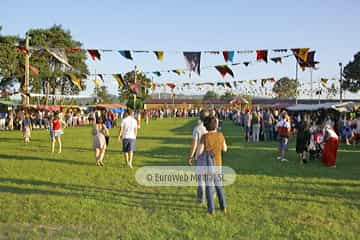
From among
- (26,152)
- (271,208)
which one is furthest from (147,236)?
(26,152)

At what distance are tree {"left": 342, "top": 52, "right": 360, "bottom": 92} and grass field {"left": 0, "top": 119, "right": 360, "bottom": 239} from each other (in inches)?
1921

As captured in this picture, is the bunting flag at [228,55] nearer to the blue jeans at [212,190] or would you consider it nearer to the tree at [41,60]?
the blue jeans at [212,190]

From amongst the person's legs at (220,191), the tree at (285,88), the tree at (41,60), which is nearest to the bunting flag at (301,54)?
the person's legs at (220,191)

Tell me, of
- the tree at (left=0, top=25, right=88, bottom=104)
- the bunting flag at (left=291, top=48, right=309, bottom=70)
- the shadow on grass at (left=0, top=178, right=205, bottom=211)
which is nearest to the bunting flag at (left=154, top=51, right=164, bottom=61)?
the bunting flag at (left=291, top=48, right=309, bottom=70)

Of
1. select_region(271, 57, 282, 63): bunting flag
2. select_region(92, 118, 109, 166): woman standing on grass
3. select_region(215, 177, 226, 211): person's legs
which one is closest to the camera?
select_region(215, 177, 226, 211): person's legs

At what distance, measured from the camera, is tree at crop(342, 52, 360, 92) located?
53716 millimetres

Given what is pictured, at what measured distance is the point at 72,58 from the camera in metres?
46.7

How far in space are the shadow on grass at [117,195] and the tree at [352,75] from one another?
53796 millimetres

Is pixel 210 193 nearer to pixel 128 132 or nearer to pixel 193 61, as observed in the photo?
pixel 128 132

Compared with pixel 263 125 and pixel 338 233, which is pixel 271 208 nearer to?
pixel 338 233

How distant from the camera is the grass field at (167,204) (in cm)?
493

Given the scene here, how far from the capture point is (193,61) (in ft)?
59.3

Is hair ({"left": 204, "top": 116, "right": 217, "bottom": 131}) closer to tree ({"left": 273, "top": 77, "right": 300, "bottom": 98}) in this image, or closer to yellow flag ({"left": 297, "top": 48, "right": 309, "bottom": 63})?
yellow flag ({"left": 297, "top": 48, "right": 309, "bottom": 63})

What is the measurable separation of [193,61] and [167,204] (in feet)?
41.4
